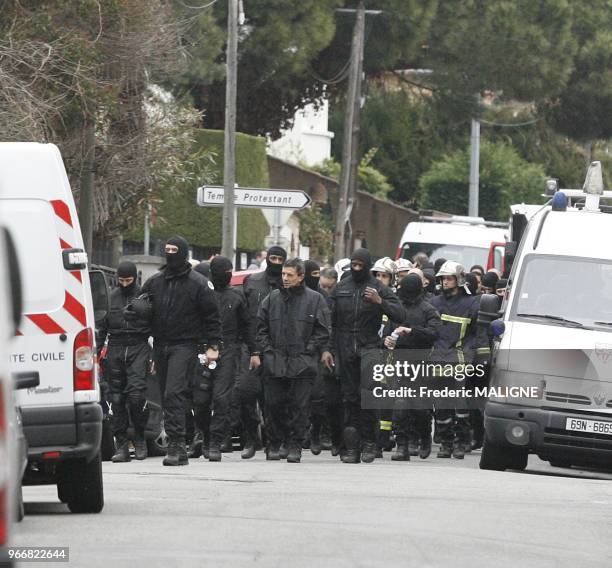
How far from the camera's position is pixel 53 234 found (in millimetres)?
10883

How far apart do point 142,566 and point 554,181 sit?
11.0m

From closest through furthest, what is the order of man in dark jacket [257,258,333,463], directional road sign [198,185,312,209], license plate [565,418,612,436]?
license plate [565,418,612,436]
man in dark jacket [257,258,333,463]
directional road sign [198,185,312,209]

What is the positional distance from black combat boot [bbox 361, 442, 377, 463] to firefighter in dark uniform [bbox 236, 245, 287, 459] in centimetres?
108

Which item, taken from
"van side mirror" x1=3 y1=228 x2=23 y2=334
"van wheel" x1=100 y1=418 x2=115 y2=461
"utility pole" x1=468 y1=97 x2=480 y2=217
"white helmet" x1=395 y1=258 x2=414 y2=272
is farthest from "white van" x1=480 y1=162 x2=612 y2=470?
"utility pole" x1=468 y1=97 x2=480 y2=217

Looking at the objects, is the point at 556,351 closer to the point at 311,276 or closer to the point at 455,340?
the point at 455,340

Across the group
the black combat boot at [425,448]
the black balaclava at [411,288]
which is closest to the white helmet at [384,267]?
the black balaclava at [411,288]

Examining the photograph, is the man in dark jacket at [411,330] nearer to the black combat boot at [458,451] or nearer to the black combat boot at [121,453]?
the black combat boot at [458,451]

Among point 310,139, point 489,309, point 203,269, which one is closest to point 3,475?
point 489,309

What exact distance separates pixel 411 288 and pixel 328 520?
22.6 ft

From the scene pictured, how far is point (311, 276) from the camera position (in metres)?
18.4

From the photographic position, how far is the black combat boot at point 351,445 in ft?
55.6

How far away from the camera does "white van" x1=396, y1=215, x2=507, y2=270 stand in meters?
31.4

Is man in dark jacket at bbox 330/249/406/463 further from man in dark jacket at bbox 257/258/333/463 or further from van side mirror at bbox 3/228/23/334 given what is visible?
van side mirror at bbox 3/228/23/334

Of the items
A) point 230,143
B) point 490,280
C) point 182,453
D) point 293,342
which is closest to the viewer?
point 182,453
